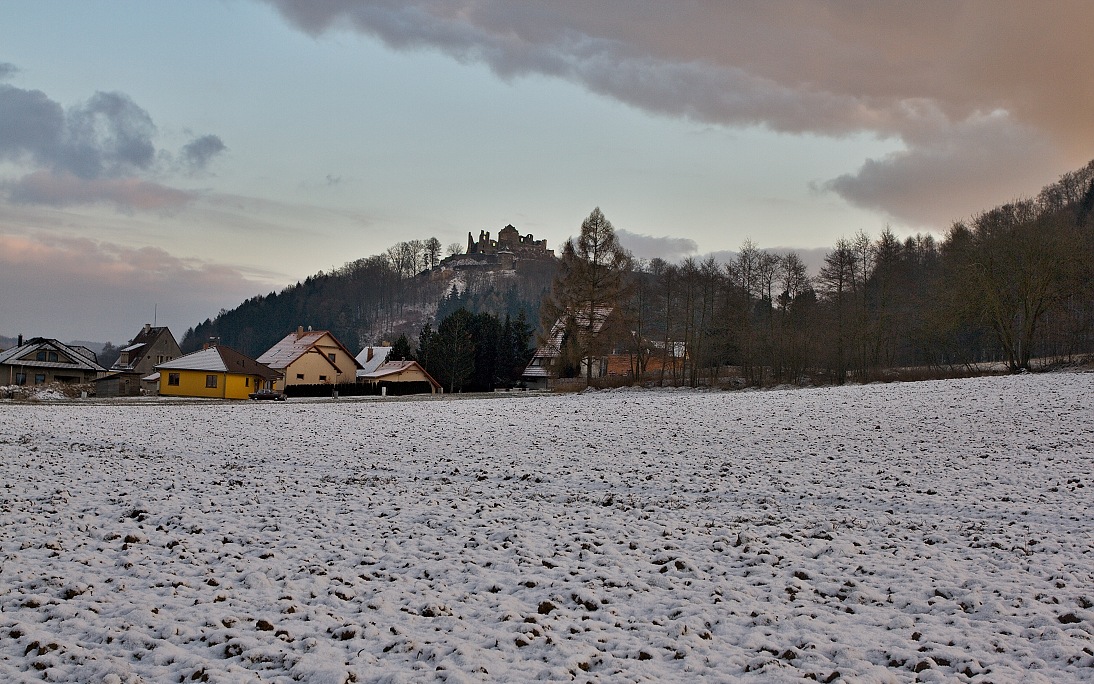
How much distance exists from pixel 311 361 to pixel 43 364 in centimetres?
2629

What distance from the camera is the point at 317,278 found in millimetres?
150125

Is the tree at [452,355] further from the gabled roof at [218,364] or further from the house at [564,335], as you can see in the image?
the house at [564,335]

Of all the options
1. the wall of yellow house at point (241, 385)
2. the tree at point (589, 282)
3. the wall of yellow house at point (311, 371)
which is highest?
the tree at point (589, 282)

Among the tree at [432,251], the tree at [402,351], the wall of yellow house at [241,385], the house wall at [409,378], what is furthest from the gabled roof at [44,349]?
the tree at [432,251]

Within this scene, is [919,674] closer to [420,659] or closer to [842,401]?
[420,659]

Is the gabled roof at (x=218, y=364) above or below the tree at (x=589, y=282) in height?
below

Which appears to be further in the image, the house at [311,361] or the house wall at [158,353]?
the house wall at [158,353]

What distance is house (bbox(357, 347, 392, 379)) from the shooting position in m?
69.9

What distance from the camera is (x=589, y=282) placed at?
40.0m

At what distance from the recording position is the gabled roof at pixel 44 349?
6094 centimetres

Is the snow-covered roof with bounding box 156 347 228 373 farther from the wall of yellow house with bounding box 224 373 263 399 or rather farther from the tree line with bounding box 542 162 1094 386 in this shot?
the tree line with bounding box 542 162 1094 386

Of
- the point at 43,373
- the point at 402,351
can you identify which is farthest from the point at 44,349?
the point at 402,351

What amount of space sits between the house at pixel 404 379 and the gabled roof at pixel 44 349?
2886 cm

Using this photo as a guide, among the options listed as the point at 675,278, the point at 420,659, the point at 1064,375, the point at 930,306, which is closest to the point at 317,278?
the point at 675,278
